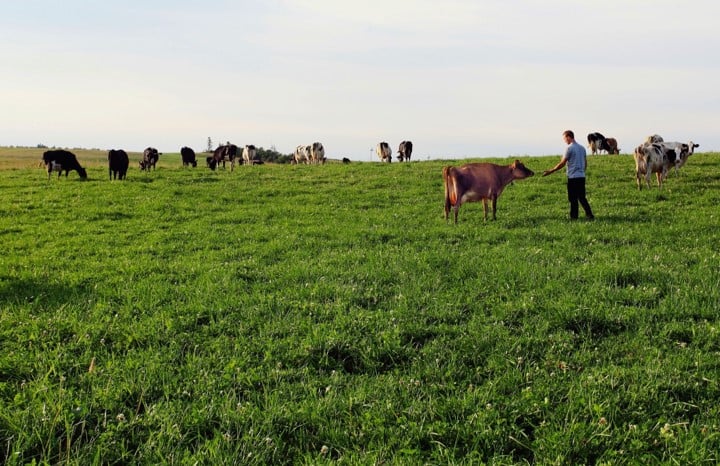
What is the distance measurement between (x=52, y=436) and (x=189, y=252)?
818 centimetres

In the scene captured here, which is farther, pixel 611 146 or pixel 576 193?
pixel 611 146

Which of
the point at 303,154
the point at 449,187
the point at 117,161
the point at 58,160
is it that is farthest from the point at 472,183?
the point at 303,154

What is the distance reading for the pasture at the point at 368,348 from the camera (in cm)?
443

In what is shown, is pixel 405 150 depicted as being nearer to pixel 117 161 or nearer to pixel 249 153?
pixel 249 153

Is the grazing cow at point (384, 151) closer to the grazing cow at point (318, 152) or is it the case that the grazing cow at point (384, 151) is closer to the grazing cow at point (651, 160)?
the grazing cow at point (318, 152)

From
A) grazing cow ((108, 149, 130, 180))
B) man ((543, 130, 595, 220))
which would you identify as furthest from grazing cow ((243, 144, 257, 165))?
man ((543, 130, 595, 220))

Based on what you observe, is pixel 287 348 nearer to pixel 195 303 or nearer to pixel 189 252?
pixel 195 303

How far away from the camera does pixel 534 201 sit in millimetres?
19328

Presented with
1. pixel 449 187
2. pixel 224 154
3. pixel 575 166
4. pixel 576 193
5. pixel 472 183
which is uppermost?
pixel 224 154

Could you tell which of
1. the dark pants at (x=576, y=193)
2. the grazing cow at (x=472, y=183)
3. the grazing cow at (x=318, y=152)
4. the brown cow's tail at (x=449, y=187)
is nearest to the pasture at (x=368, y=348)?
the dark pants at (x=576, y=193)

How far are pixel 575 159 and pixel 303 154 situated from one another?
3425 cm

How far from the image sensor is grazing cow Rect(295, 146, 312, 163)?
46156 millimetres

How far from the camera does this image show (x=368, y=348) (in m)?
6.21

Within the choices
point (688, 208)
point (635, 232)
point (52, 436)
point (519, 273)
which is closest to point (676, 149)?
point (688, 208)
